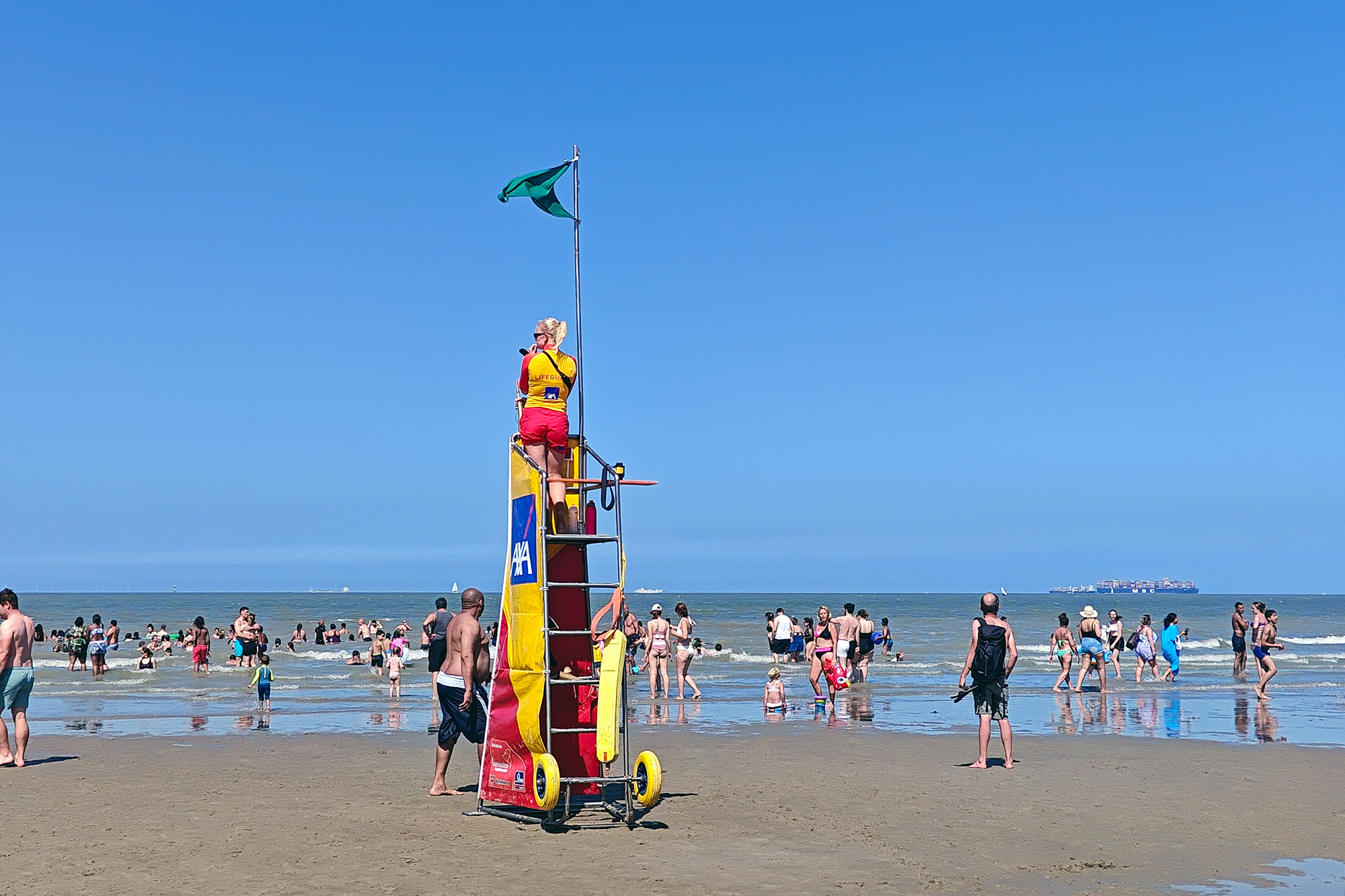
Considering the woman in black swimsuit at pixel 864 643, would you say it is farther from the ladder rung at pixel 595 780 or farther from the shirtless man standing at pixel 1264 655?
the ladder rung at pixel 595 780

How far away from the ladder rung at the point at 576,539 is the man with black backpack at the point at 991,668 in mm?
4452

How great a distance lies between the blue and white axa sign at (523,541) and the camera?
9.75 metres

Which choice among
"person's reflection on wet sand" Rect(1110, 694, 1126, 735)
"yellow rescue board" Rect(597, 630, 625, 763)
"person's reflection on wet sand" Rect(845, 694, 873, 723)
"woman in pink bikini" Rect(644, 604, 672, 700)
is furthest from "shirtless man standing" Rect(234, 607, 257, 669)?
"yellow rescue board" Rect(597, 630, 625, 763)

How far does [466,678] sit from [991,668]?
214 inches

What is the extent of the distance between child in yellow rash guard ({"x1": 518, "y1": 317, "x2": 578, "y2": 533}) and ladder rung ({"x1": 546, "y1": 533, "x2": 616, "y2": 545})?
109mm

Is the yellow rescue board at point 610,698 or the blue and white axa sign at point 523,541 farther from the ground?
the blue and white axa sign at point 523,541

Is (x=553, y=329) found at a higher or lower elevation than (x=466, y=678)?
higher

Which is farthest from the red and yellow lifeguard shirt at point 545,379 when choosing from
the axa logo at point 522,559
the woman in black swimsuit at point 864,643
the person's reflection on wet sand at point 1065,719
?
the woman in black swimsuit at point 864,643

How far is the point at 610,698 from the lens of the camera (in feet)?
30.5

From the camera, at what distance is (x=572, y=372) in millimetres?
10062

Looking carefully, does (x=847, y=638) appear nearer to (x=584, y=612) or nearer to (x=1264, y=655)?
(x=1264, y=655)

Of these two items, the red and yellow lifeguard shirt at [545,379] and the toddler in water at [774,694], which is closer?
the red and yellow lifeguard shirt at [545,379]

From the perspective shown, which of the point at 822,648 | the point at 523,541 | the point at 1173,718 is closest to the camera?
the point at 523,541

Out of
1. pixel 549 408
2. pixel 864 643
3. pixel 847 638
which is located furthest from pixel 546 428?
pixel 864 643
